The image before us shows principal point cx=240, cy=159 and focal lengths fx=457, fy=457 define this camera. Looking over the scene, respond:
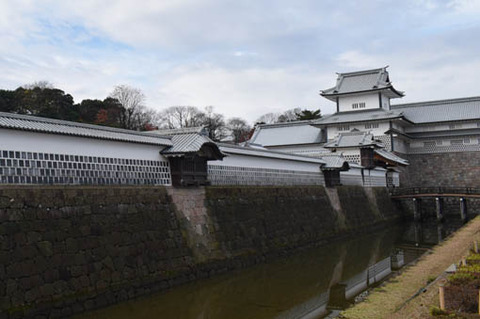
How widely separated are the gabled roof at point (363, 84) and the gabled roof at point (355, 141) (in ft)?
28.9

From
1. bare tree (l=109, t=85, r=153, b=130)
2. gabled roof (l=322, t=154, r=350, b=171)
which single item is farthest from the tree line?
gabled roof (l=322, t=154, r=350, b=171)

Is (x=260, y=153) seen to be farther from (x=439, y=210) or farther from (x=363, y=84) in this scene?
(x=363, y=84)

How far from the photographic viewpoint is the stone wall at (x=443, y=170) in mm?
45469

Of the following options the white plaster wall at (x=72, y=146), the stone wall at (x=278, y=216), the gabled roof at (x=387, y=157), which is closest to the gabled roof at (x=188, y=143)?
the white plaster wall at (x=72, y=146)

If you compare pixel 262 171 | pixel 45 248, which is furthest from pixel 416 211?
pixel 45 248

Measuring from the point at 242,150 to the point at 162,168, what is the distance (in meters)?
5.75

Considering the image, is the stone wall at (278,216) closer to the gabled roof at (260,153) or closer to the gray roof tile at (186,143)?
the gabled roof at (260,153)

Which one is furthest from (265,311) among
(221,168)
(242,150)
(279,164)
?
(279,164)

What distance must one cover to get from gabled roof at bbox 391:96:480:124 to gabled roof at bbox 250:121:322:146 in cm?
1076

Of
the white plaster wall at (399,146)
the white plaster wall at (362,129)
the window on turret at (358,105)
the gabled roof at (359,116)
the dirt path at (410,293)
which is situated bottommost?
the dirt path at (410,293)

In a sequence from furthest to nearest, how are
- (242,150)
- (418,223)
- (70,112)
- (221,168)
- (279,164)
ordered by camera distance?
(70,112)
(418,223)
(279,164)
(242,150)
(221,168)

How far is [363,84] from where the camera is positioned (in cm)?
4706

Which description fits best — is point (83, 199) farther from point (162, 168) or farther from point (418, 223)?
point (418, 223)

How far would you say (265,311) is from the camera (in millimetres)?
12156
